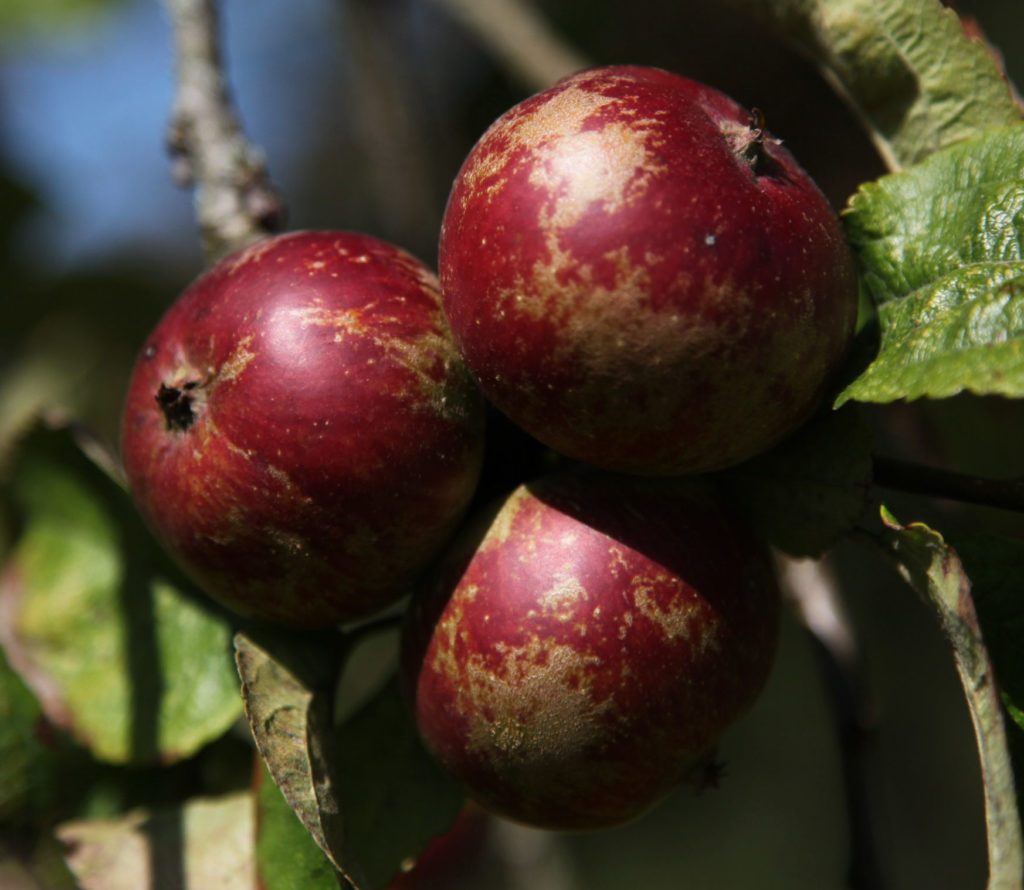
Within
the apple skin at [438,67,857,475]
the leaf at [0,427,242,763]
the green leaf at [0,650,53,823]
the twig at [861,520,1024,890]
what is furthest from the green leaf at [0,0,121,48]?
the twig at [861,520,1024,890]

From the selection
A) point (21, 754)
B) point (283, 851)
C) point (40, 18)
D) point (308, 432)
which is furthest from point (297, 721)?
point (40, 18)

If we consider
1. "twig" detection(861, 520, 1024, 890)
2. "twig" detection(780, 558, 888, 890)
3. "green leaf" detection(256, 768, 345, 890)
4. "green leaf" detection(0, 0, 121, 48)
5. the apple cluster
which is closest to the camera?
"twig" detection(861, 520, 1024, 890)

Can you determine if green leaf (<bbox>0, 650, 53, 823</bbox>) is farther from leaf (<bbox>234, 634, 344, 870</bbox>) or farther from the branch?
the branch

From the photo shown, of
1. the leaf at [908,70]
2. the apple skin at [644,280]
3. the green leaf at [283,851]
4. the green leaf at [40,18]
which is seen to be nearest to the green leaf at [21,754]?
the green leaf at [283,851]

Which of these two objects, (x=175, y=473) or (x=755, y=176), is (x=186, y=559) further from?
(x=755, y=176)

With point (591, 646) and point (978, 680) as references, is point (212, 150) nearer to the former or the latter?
point (591, 646)

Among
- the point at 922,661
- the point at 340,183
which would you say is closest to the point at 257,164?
the point at 922,661
